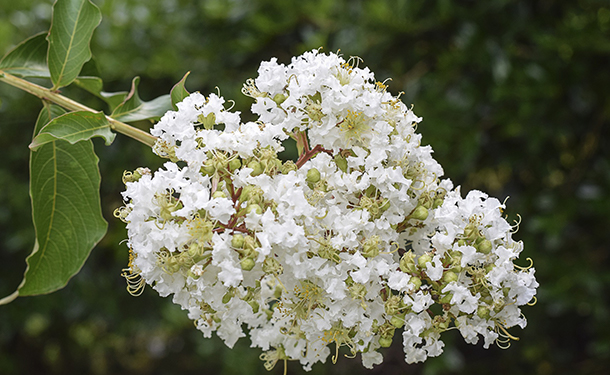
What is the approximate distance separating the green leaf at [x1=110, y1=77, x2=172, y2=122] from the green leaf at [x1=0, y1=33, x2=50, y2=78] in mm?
197

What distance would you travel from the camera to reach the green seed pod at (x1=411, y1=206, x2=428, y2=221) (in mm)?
804

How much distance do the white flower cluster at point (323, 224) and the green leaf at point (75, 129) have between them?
15cm

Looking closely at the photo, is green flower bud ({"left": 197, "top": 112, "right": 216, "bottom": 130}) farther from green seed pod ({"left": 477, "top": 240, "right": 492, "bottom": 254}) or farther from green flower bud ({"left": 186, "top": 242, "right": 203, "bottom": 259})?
green seed pod ({"left": 477, "top": 240, "right": 492, "bottom": 254})

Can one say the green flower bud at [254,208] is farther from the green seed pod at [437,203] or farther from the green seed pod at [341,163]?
the green seed pod at [437,203]

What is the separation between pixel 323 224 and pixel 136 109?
54 centimetres

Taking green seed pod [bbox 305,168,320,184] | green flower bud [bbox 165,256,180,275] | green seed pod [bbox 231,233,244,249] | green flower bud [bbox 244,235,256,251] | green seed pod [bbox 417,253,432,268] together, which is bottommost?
green flower bud [bbox 165,256,180,275]

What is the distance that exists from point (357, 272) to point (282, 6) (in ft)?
4.94

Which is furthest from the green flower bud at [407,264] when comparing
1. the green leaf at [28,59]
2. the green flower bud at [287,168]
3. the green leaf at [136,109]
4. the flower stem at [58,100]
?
the green leaf at [28,59]

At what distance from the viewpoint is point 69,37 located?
1.03m

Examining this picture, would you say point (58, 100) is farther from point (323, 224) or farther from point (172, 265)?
point (323, 224)

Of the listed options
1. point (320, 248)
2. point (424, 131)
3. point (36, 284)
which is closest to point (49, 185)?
point (36, 284)

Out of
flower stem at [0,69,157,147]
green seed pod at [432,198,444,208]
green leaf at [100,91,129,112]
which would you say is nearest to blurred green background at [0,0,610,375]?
green leaf at [100,91,129,112]

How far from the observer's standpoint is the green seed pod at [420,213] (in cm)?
80

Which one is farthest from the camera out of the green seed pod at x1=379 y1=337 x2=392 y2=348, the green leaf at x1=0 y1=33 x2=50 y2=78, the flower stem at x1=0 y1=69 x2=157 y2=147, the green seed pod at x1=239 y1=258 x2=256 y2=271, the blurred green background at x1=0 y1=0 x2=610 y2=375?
the blurred green background at x1=0 y1=0 x2=610 y2=375
